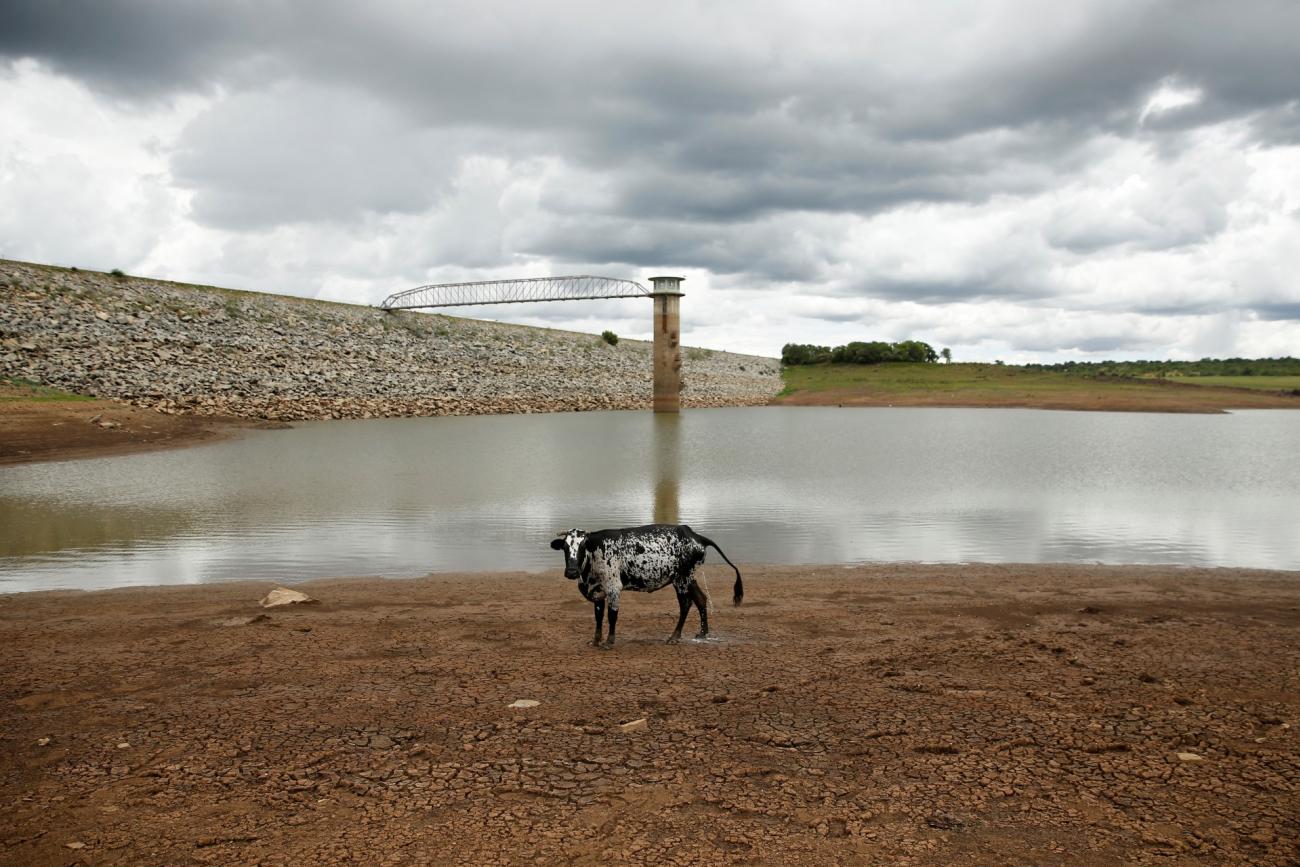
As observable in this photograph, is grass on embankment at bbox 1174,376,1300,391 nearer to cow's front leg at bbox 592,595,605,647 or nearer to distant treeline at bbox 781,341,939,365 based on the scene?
distant treeline at bbox 781,341,939,365

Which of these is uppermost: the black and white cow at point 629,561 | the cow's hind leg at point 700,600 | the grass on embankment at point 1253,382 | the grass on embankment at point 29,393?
the grass on embankment at point 1253,382

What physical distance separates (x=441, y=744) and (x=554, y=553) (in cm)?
1015

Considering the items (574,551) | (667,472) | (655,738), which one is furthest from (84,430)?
(655,738)

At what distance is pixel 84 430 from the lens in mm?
35312

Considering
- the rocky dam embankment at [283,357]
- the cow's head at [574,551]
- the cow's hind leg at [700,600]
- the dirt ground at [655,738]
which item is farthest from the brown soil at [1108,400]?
the cow's head at [574,551]

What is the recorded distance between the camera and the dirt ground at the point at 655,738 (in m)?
5.17

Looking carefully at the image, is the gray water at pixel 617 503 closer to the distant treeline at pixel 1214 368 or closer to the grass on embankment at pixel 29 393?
the grass on embankment at pixel 29 393

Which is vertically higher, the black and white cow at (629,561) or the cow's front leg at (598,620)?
the black and white cow at (629,561)

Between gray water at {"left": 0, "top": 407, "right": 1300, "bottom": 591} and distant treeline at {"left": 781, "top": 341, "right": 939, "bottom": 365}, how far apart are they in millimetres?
67837

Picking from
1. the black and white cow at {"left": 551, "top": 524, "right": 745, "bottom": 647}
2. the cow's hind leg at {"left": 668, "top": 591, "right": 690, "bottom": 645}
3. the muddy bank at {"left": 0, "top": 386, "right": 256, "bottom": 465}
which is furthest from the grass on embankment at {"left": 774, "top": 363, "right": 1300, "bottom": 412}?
the black and white cow at {"left": 551, "top": 524, "right": 745, "bottom": 647}

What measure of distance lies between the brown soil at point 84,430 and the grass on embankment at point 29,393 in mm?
365

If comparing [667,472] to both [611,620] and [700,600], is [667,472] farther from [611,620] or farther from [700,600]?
[611,620]

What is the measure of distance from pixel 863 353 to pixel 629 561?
107705 millimetres

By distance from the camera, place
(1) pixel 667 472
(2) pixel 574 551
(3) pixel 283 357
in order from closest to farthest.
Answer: (2) pixel 574 551
(1) pixel 667 472
(3) pixel 283 357
